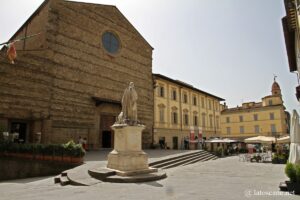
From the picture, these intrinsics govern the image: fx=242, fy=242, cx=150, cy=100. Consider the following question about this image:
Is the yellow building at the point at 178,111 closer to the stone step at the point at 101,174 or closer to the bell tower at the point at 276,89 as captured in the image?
the bell tower at the point at 276,89

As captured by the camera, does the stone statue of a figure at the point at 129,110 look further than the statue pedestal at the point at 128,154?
Yes

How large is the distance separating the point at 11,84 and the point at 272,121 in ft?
145

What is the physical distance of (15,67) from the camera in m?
16.4

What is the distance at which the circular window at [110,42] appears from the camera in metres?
23.7

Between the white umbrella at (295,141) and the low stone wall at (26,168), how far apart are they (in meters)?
9.46

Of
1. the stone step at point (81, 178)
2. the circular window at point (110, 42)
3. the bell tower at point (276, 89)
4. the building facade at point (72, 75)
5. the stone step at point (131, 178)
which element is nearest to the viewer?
the stone step at point (81, 178)

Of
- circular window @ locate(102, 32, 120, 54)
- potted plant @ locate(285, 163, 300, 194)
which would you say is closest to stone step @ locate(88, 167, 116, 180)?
potted plant @ locate(285, 163, 300, 194)

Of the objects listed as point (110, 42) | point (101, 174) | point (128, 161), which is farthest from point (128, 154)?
point (110, 42)

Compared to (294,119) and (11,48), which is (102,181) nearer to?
(294,119)

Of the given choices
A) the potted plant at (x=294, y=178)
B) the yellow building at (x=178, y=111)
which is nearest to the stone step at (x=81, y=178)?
the potted plant at (x=294, y=178)

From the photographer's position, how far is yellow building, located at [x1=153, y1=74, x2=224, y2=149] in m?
29.5

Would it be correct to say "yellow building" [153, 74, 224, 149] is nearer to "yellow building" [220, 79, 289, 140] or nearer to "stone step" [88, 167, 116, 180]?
"yellow building" [220, 79, 289, 140]

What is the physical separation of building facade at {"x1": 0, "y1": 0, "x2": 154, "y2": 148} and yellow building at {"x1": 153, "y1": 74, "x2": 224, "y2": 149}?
267 cm

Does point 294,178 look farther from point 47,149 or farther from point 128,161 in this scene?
point 47,149
